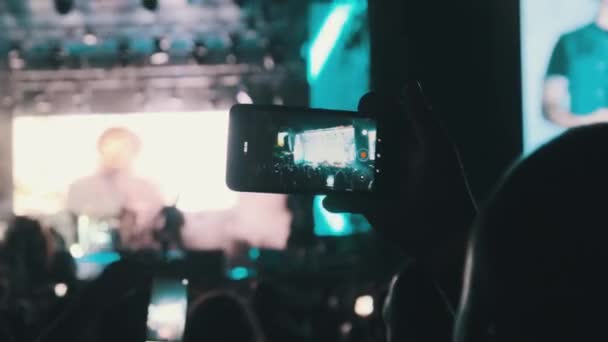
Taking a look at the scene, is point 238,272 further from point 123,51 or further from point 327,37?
point 123,51

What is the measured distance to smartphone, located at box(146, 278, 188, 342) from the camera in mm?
2102

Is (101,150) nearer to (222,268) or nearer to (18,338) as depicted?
(222,268)

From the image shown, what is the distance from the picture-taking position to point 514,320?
0.41 m

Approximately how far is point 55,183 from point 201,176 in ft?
6.17

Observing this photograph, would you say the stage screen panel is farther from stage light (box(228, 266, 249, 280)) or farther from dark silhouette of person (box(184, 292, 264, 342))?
dark silhouette of person (box(184, 292, 264, 342))

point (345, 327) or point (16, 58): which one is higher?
point (16, 58)

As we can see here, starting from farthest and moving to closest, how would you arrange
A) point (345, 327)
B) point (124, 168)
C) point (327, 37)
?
point (124, 168)
point (327, 37)
point (345, 327)

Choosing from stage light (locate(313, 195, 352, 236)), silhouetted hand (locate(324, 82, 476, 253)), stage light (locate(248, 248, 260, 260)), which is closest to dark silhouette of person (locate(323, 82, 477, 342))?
silhouetted hand (locate(324, 82, 476, 253))

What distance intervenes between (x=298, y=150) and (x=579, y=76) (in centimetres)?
76

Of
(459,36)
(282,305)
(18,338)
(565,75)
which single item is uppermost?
(459,36)

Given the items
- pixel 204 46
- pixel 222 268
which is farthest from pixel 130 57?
pixel 222 268

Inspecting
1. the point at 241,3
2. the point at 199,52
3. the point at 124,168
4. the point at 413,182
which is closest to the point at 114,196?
the point at 124,168

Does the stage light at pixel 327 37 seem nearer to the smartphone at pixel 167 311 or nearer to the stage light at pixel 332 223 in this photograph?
the stage light at pixel 332 223

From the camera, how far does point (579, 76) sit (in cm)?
161
